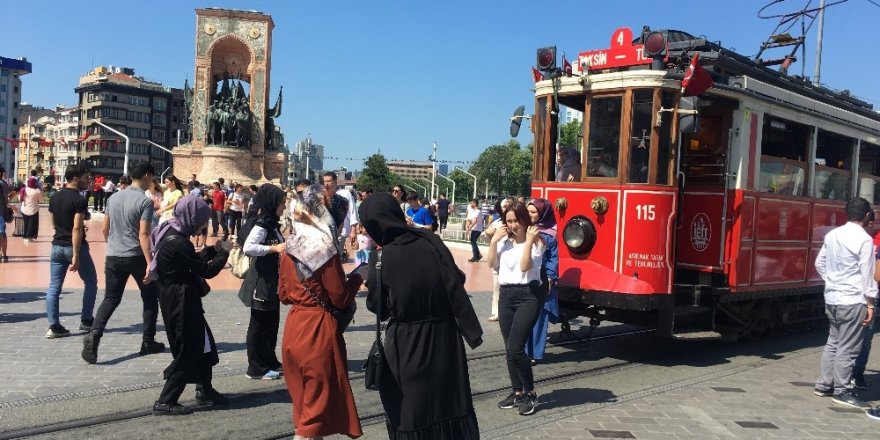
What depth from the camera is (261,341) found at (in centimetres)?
707

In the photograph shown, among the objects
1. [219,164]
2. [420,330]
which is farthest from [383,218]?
[219,164]

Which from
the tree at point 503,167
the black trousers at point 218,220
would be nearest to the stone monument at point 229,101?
the black trousers at point 218,220

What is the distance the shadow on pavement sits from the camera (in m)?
6.65

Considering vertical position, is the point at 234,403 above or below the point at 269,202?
below

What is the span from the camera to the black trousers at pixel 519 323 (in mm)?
6113

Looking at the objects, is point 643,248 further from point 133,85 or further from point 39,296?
point 133,85

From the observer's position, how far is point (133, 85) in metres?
107

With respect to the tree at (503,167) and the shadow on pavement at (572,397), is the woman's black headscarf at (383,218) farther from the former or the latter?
the tree at (503,167)

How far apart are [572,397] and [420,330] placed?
3.42 meters

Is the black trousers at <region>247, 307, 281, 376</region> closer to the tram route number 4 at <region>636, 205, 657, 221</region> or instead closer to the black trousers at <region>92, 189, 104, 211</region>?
the tram route number 4 at <region>636, 205, 657, 221</region>

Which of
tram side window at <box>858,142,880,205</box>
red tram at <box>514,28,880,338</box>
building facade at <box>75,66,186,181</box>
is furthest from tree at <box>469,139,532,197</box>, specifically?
red tram at <box>514,28,880,338</box>

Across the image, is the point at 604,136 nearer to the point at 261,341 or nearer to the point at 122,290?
the point at 261,341

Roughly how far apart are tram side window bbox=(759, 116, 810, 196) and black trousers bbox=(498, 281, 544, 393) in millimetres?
4591

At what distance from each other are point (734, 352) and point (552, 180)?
335 cm
